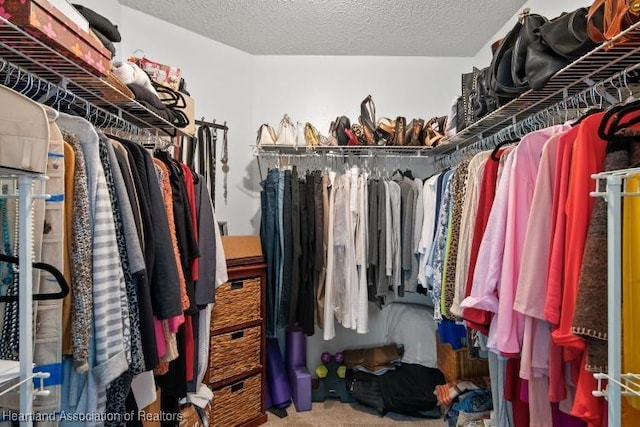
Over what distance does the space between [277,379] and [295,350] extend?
22 centimetres

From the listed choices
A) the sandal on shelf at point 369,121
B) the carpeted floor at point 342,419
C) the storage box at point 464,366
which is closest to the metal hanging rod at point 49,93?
the sandal on shelf at point 369,121

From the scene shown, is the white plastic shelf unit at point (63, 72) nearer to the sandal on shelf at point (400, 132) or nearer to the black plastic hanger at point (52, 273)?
the black plastic hanger at point (52, 273)

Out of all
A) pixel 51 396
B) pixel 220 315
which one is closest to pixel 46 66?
pixel 51 396

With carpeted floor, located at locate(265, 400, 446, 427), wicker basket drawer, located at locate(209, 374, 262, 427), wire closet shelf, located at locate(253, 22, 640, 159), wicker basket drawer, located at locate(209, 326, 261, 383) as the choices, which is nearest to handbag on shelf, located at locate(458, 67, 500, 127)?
wire closet shelf, located at locate(253, 22, 640, 159)

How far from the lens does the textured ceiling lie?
2.06 meters

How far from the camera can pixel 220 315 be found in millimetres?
1994

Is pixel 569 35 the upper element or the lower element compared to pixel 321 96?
lower

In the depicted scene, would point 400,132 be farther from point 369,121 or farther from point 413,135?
point 369,121

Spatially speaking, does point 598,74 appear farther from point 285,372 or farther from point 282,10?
point 285,372

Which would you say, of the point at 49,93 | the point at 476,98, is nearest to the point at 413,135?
the point at 476,98

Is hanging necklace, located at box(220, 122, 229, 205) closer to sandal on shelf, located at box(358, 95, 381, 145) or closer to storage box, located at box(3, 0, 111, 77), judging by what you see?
sandal on shelf, located at box(358, 95, 381, 145)

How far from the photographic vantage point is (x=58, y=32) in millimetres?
875

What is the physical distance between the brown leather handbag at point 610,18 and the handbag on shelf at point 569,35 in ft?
0.20

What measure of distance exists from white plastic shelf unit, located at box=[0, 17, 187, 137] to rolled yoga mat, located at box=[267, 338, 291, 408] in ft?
5.49
